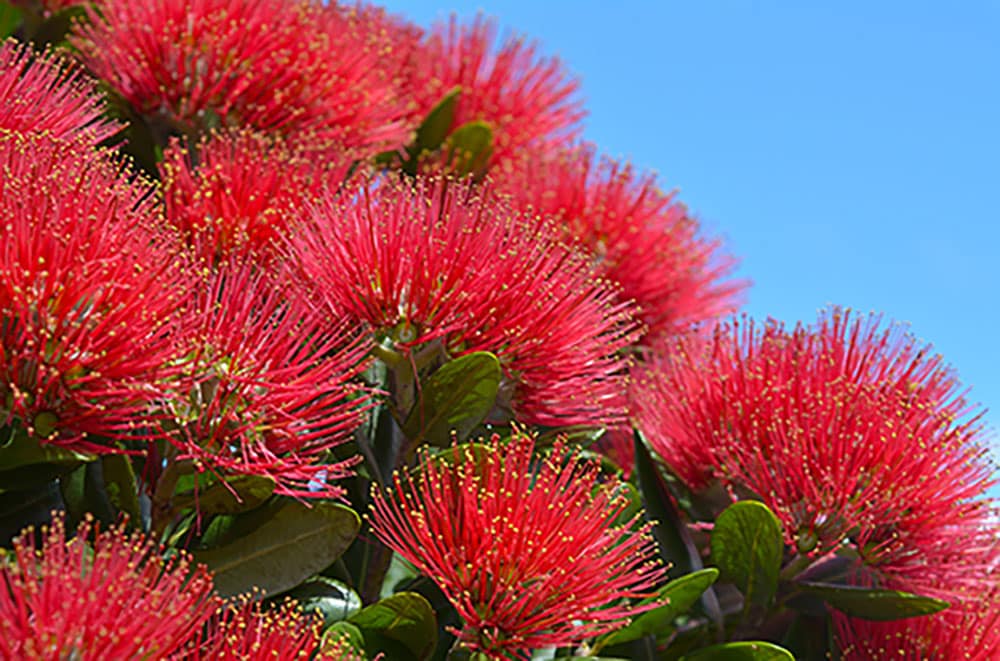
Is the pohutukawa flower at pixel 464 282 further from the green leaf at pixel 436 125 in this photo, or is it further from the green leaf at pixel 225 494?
the green leaf at pixel 436 125

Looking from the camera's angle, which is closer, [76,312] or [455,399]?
[76,312]

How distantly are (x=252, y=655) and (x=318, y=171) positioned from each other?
808 mm

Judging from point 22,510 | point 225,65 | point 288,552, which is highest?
point 225,65

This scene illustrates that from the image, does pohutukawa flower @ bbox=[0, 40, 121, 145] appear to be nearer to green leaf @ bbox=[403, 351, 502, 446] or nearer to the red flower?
green leaf @ bbox=[403, 351, 502, 446]

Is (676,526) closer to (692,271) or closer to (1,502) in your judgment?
(692,271)

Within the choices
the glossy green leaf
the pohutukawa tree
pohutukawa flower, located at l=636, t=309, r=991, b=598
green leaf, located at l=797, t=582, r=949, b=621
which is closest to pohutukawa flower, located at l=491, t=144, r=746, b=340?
the pohutukawa tree

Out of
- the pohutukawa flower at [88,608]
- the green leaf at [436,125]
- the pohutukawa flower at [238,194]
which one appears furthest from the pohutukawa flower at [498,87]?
the pohutukawa flower at [88,608]

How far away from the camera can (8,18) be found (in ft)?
6.77

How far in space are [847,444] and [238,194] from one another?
3.00ft

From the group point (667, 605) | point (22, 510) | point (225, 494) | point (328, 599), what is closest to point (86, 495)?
point (22, 510)

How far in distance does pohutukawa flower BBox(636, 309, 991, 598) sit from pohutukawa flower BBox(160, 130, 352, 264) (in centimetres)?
67

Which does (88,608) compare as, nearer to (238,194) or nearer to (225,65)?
(238,194)

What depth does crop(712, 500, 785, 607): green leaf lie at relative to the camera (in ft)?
5.31

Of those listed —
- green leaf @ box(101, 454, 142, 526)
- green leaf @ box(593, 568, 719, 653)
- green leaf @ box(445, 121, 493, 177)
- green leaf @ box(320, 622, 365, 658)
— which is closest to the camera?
green leaf @ box(320, 622, 365, 658)
